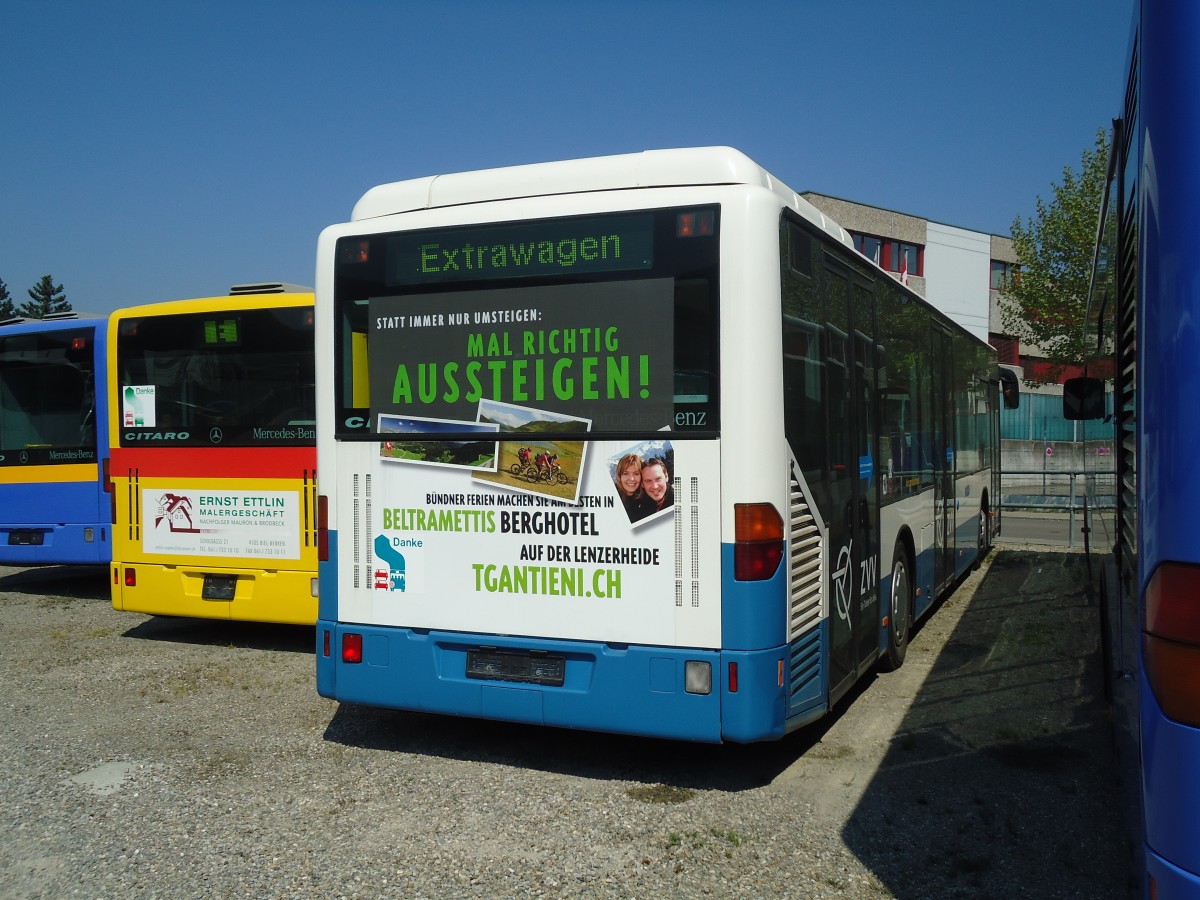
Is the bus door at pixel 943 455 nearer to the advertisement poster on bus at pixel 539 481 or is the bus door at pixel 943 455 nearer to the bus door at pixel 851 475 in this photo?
the bus door at pixel 851 475

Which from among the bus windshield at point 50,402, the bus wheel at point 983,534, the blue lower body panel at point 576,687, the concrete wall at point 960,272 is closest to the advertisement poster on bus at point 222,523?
the bus windshield at point 50,402

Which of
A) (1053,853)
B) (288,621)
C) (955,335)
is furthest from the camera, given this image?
(955,335)

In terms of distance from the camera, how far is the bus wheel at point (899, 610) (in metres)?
7.46

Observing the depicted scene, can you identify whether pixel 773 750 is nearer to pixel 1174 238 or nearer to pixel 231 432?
pixel 1174 238

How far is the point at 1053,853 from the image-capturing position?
4457mm

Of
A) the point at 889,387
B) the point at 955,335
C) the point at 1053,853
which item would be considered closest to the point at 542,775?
the point at 1053,853

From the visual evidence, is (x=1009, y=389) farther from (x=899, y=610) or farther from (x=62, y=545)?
(x=62, y=545)

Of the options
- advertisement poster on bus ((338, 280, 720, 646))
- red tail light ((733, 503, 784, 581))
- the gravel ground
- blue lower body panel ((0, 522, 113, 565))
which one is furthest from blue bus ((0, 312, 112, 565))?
red tail light ((733, 503, 784, 581))

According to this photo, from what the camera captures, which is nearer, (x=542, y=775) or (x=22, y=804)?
(x=22, y=804)

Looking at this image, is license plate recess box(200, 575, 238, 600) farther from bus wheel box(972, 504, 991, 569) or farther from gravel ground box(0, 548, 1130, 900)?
bus wheel box(972, 504, 991, 569)

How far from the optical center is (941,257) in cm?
4525

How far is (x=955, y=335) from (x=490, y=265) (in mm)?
6367

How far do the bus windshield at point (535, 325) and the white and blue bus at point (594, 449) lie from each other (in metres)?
0.01

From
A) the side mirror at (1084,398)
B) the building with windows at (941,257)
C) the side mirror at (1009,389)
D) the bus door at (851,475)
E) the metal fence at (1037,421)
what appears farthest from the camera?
the building with windows at (941,257)
